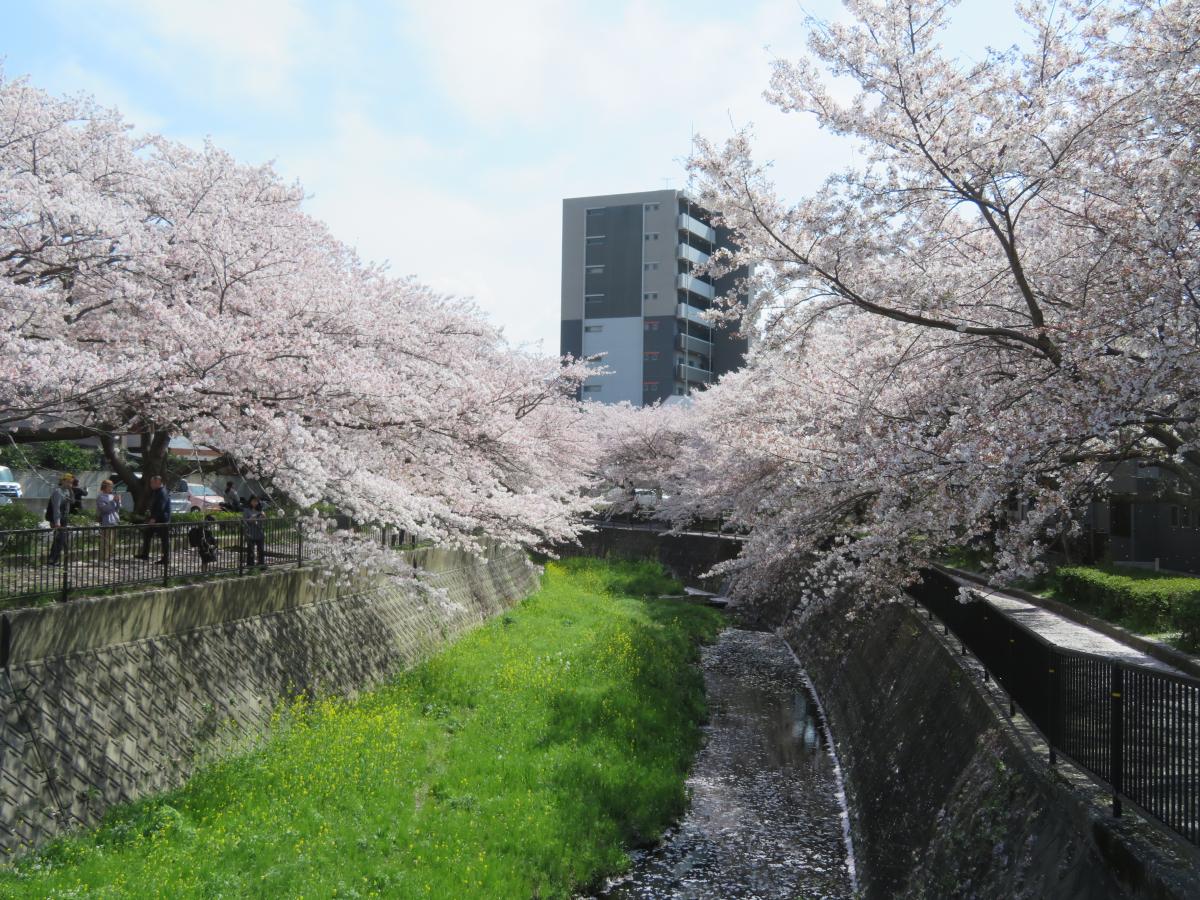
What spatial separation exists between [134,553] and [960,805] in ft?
30.9

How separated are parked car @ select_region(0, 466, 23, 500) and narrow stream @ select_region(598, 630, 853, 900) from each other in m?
29.2

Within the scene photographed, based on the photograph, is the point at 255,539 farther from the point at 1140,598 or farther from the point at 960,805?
the point at 1140,598

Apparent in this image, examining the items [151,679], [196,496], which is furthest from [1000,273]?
[196,496]

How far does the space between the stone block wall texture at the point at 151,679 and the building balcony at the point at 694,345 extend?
188 ft

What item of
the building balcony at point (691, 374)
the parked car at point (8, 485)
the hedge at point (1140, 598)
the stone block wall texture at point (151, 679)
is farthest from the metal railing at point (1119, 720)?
the building balcony at point (691, 374)

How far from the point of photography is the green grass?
816cm

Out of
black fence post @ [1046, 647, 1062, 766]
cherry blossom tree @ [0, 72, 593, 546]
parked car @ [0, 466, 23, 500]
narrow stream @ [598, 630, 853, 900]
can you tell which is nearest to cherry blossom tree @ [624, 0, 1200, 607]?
black fence post @ [1046, 647, 1062, 766]

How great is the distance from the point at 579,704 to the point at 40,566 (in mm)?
8555

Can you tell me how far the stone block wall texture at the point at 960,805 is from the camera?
545 cm

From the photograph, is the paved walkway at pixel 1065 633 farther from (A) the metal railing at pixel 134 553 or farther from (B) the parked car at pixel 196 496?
(B) the parked car at pixel 196 496

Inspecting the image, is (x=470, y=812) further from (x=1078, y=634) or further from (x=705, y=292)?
(x=705, y=292)

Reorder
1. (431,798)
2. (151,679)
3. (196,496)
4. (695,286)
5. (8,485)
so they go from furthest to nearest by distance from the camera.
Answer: (695,286)
(196,496)
(8,485)
(431,798)
(151,679)

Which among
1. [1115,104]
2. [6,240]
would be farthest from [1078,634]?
[6,240]

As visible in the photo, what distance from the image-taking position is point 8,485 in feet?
115
